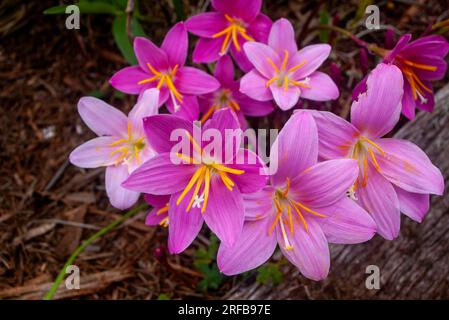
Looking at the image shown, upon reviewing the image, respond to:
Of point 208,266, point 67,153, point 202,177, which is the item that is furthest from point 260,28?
point 67,153

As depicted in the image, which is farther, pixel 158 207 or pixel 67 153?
pixel 67 153

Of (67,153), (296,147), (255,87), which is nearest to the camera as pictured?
(296,147)

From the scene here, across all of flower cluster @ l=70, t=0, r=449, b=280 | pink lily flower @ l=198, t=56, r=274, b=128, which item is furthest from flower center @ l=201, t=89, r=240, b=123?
flower cluster @ l=70, t=0, r=449, b=280

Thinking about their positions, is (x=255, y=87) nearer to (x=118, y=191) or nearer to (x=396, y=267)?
(x=118, y=191)

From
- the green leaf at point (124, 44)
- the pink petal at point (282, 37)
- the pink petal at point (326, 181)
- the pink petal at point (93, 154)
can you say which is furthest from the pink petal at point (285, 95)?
the green leaf at point (124, 44)

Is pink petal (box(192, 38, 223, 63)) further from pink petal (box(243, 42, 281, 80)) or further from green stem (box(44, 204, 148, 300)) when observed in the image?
green stem (box(44, 204, 148, 300))

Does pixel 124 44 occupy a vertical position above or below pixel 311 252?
above
